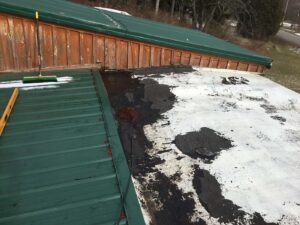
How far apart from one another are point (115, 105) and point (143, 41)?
82.6 inches

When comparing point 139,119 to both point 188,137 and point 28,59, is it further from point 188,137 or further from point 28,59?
point 28,59

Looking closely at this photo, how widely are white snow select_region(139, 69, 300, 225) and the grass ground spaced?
12277 mm

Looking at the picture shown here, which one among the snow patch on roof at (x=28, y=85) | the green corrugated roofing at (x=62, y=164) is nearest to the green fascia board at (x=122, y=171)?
the green corrugated roofing at (x=62, y=164)

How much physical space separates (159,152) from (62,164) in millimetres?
1216

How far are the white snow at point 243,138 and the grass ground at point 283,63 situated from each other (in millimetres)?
12277

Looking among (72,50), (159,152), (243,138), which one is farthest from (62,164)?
(72,50)

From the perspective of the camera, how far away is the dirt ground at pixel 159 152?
8.93 ft

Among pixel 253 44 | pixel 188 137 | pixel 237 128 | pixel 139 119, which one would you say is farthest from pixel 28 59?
pixel 253 44

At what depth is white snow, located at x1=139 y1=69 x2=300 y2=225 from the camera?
9.78ft

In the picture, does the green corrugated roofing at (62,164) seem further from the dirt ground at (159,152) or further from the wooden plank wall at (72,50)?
the wooden plank wall at (72,50)

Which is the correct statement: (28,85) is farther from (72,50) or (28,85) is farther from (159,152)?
(159,152)

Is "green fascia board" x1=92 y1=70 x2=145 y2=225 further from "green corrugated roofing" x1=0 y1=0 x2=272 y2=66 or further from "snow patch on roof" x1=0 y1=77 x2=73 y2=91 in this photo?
"green corrugated roofing" x1=0 y1=0 x2=272 y2=66

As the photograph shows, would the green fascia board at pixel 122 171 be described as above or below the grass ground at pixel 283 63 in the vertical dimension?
above

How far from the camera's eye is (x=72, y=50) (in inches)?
229
